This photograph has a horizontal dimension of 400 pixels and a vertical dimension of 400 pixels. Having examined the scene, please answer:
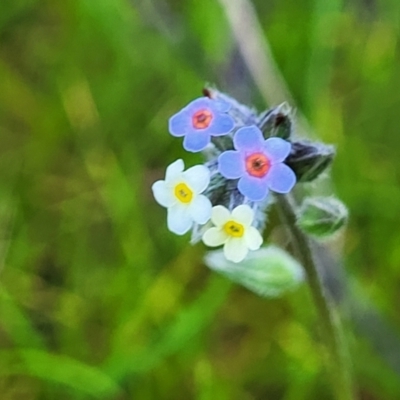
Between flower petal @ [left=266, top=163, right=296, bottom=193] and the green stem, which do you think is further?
the green stem

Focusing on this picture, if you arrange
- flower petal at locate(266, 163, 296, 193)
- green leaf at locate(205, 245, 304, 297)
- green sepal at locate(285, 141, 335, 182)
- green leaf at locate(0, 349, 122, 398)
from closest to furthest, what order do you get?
flower petal at locate(266, 163, 296, 193) → green sepal at locate(285, 141, 335, 182) → green leaf at locate(205, 245, 304, 297) → green leaf at locate(0, 349, 122, 398)

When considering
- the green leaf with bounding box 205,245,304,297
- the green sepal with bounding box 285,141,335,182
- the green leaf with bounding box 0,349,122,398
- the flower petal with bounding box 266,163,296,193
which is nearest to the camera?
the flower petal with bounding box 266,163,296,193

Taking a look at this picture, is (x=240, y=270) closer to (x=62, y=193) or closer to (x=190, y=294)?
(x=190, y=294)

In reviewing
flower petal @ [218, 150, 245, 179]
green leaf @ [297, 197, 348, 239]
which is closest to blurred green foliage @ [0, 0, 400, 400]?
green leaf @ [297, 197, 348, 239]

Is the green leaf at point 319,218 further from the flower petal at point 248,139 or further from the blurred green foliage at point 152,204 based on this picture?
the blurred green foliage at point 152,204

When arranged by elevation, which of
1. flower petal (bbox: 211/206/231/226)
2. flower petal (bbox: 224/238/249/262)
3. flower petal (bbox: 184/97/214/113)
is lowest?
flower petal (bbox: 224/238/249/262)

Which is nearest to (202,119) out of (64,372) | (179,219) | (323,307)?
(179,219)

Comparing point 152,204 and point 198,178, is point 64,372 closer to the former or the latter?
point 152,204

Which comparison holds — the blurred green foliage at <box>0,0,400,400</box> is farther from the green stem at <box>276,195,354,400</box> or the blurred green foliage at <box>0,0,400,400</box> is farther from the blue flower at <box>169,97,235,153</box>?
the blue flower at <box>169,97,235,153</box>

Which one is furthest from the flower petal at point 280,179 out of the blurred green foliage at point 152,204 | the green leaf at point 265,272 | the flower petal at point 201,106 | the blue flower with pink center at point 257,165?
the blurred green foliage at point 152,204
